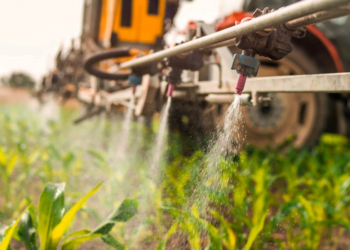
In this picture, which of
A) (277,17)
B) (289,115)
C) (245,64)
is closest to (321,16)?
(277,17)

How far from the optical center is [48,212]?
1277 mm

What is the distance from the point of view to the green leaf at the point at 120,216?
1326 millimetres

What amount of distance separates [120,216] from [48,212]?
24 centimetres

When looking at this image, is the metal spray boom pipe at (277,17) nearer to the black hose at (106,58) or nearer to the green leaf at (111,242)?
the green leaf at (111,242)

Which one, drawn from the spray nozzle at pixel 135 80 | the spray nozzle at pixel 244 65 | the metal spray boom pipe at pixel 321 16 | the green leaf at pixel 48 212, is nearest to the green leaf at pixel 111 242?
the green leaf at pixel 48 212

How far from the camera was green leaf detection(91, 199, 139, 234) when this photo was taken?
1326mm

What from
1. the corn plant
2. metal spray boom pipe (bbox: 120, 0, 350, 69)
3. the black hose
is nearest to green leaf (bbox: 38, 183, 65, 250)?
the corn plant

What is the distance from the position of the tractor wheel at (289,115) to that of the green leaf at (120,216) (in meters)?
2.30

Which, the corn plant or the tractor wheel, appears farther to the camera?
the tractor wheel

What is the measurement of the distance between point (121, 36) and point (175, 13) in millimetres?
1044

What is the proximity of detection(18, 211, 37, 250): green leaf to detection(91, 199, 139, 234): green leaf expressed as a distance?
0.73 ft

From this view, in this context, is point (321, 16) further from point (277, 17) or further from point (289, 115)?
point (289, 115)

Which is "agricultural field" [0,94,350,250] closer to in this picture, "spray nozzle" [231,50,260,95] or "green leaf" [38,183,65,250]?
"green leaf" [38,183,65,250]

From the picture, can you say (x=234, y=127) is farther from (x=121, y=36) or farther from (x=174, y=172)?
(x=121, y=36)
